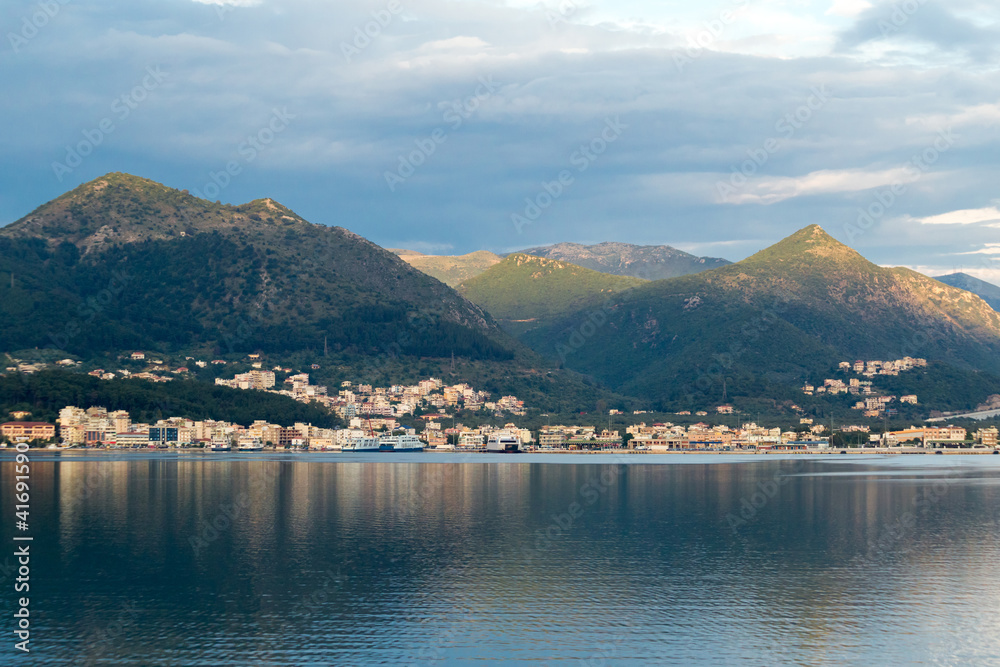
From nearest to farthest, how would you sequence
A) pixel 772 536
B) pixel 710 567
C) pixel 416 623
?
pixel 416 623, pixel 710 567, pixel 772 536

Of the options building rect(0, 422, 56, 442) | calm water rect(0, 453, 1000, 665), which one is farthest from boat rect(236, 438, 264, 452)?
calm water rect(0, 453, 1000, 665)

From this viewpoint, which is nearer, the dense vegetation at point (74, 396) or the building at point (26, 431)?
the building at point (26, 431)

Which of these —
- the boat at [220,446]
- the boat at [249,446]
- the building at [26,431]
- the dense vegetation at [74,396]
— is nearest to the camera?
the building at [26,431]

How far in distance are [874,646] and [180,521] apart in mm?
48790

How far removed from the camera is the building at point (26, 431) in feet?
548

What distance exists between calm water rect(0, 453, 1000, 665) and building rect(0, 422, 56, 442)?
92.4m

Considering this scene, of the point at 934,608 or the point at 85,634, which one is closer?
the point at 85,634

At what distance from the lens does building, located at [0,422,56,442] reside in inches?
6575

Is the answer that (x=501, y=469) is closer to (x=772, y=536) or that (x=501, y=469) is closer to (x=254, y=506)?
(x=254, y=506)

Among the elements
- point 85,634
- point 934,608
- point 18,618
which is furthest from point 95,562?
point 934,608

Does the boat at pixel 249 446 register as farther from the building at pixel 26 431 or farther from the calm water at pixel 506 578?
the calm water at pixel 506 578

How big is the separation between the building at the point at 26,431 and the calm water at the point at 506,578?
92.4 meters

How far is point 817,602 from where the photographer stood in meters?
40.3

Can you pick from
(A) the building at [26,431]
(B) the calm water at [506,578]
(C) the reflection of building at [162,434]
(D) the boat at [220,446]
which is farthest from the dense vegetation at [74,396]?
(B) the calm water at [506,578]
